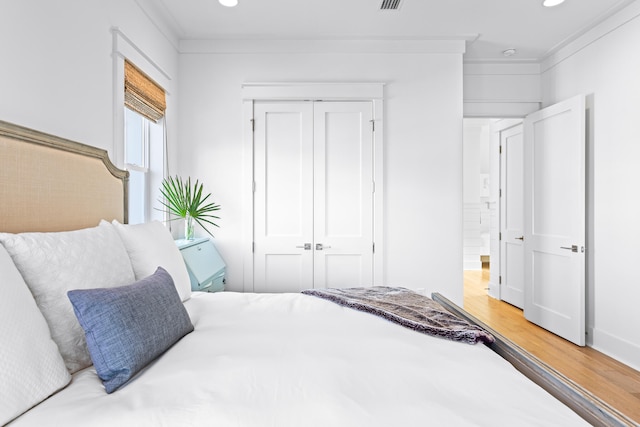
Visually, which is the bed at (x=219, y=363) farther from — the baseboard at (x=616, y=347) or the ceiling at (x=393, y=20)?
the baseboard at (x=616, y=347)

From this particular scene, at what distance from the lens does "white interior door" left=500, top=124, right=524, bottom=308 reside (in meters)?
4.39

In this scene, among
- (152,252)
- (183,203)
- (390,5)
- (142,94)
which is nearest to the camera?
(152,252)

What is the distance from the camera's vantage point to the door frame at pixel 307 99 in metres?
3.44

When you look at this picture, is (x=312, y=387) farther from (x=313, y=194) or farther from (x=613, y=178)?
(x=613, y=178)

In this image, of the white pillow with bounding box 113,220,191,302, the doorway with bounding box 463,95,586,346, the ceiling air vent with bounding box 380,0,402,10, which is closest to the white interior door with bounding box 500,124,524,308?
the doorway with bounding box 463,95,586,346

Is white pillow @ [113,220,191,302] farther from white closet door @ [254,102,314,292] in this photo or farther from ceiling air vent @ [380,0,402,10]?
ceiling air vent @ [380,0,402,10]

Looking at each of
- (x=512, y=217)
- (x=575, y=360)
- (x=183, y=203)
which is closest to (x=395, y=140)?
(x=183, y=203)

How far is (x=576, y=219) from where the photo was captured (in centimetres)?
327

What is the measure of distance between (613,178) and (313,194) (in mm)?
2540

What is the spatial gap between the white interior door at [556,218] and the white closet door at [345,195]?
5.84ft

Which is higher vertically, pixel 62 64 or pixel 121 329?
pixel 62 64

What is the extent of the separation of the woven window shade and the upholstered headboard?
2.22ft

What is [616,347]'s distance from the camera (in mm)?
3000

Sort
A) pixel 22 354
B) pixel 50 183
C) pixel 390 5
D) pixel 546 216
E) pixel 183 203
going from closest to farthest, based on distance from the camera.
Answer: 1. pixel 22 354
2. pixel 50 183
3. pixel 390 5
4. pixel 183 203
5. pixel 546 216
